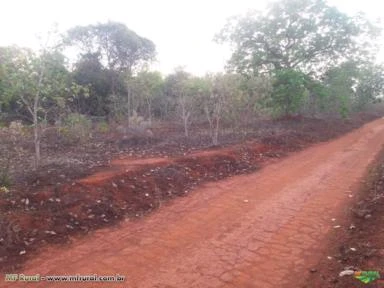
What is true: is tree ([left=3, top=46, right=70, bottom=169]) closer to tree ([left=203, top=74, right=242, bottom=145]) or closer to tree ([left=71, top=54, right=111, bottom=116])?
tree ([left=203, top=74, right=242, bottom=145])

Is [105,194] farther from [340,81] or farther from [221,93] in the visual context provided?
[340,81]

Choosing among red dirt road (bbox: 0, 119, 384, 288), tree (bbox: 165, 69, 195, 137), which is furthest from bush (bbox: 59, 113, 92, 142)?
red dirt road (bbox: 0, 119, 384, 288)

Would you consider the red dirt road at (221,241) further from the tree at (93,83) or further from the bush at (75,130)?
the tree at (93,83)

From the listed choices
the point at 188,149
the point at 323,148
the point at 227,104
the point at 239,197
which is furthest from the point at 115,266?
the point at 323,148

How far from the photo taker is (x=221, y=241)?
5703 mm

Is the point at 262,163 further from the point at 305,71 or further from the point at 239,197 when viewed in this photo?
the point at 305,71

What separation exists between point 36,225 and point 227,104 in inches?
375

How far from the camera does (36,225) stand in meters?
6.01

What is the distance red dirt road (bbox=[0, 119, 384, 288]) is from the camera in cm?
470

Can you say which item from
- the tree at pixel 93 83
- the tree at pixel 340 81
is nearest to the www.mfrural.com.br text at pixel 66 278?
the tree at pixel 93 83

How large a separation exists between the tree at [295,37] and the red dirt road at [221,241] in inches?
486

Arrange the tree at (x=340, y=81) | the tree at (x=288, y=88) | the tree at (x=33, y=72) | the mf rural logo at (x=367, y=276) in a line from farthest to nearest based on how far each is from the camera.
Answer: the tree at (x=340, y=81), the tree at (x=288, y=88), the tree at (x=33, y=72), the mf rural logo at (x=367, y=276)

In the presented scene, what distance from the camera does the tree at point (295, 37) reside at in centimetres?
1955

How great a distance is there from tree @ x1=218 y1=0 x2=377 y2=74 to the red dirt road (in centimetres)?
1235
